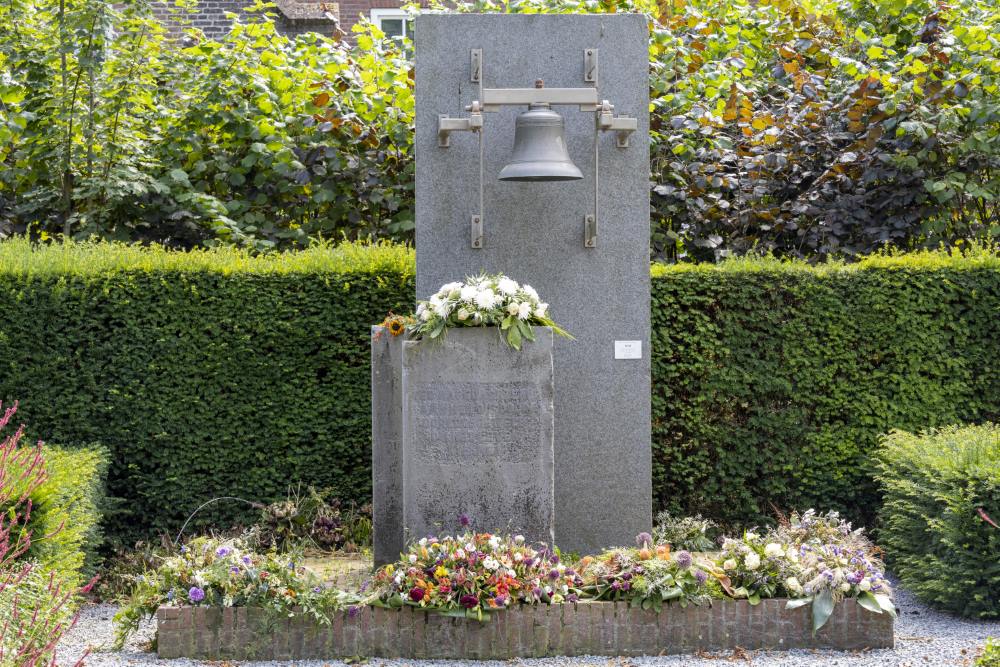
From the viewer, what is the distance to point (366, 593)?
546 cm

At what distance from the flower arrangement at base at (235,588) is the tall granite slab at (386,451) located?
108 centimetres

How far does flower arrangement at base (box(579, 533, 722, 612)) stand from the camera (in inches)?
214

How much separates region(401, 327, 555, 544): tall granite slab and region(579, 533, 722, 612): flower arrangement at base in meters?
0.61

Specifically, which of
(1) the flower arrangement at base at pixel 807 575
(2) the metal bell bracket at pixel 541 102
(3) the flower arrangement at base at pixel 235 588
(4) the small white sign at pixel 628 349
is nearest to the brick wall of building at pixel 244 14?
(2) the metal bell bracket at pixel 541 102

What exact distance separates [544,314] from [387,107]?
393 centimetres

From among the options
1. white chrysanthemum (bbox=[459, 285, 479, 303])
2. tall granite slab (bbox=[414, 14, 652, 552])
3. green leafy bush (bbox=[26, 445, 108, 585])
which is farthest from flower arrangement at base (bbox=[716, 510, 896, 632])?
green leafy bush (bbox=[26, 445, 108, 585])

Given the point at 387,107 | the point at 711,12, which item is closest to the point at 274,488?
the point at 387,107

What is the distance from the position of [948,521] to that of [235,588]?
3735 millimetres

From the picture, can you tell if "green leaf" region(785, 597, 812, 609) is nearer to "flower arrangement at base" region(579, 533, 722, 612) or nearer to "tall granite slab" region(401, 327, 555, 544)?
"flower arrangement at base" region(579, 533, 722, 612)

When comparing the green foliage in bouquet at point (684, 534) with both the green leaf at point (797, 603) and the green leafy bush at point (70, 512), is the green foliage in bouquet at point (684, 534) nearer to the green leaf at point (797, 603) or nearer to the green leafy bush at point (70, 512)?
the green leaf at point (797, 603)

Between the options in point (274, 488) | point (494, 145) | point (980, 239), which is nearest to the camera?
point (494, 145)

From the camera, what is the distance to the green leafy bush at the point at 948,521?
5.87 meters

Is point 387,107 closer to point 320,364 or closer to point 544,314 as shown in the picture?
point 320,364

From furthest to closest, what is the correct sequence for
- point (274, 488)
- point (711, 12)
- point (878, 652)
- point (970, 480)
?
point (711, 12)
point (274, 488)
point (970, 480)
point (878, 652)
